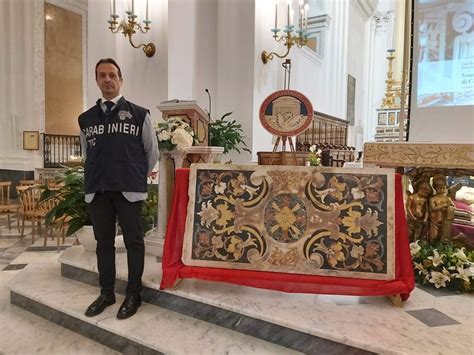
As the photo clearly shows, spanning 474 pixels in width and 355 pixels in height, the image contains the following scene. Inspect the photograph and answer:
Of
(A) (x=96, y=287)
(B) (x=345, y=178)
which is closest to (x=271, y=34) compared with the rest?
(B) (x=345, y=178)

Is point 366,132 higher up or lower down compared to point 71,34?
lower down

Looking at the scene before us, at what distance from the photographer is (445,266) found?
2.51 meters

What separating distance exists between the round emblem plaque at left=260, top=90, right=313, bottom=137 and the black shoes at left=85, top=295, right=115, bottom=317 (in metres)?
1.59

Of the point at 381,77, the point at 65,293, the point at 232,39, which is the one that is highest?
the point at 381,77

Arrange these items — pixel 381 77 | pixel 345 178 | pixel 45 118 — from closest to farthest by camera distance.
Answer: pixel 345 178
pixel 45 118
pixel 381 77

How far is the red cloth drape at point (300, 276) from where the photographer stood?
2143 mm

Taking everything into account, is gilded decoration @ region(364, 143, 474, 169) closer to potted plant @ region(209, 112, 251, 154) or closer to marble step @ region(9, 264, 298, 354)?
marble step @ region(9, 264, 298, 354)

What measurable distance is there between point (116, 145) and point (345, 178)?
136 centimetres

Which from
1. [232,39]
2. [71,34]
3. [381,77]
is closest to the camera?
[232,39]

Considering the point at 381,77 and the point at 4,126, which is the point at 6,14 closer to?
the point at 4,126

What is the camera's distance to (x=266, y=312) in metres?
2.09

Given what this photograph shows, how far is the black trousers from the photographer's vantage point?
7.30ft

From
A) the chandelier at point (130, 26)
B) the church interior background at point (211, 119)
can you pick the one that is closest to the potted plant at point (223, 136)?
the church interior background at point (211, 119)

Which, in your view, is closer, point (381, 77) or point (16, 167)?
point (16, 167)
